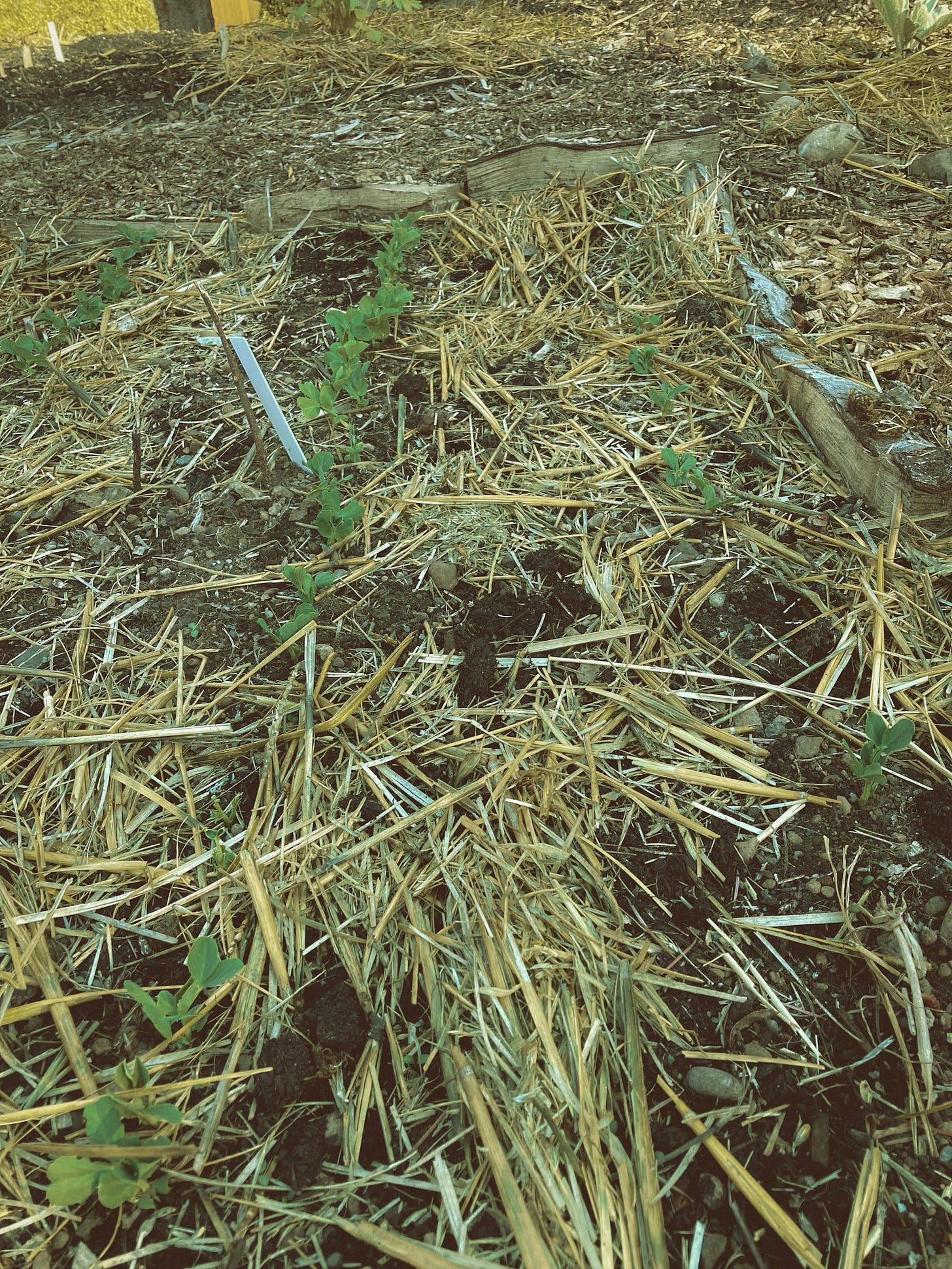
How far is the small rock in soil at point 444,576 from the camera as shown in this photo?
1.85m

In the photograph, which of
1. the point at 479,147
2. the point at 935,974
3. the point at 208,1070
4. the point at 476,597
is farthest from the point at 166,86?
→ the point at 935,974

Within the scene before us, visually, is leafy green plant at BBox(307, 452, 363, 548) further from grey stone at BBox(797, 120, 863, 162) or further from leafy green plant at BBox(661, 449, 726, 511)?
grey stone at BBox(797, 120, 863, 162)

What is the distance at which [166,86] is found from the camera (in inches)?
159

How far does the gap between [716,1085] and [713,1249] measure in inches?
7.6

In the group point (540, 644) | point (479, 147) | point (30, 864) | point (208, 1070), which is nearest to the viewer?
point (208, 1070)

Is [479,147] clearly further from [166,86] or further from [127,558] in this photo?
[127,558]

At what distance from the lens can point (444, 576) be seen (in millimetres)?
1854

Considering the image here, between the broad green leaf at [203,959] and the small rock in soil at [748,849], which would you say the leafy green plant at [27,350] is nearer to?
the broad green leaf at [203,959]

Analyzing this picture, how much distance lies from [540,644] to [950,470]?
983mm

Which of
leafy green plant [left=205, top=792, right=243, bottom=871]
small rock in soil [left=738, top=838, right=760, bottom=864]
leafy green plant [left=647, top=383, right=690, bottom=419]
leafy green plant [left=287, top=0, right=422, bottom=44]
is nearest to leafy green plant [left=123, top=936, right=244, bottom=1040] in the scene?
leafy green plant [left=205, top=792, right=243, bottom=871]

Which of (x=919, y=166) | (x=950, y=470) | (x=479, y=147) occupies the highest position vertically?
(x=479, y=147)

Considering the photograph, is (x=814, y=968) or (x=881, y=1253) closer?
(x=881, y=1253)

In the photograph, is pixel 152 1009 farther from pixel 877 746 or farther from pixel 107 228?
pixel 107 228

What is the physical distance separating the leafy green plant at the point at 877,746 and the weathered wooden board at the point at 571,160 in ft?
A: 7.52
